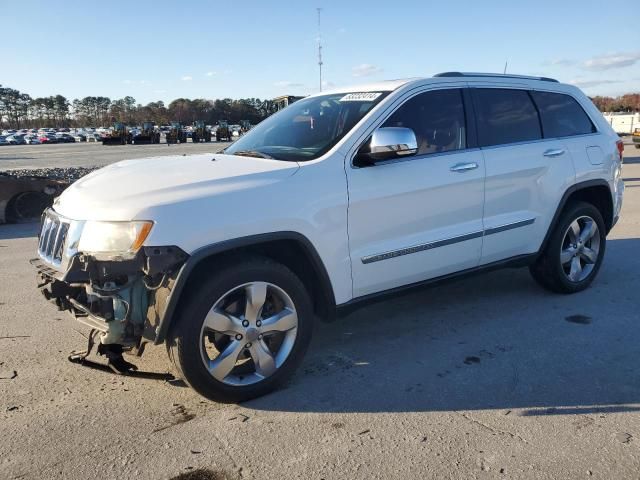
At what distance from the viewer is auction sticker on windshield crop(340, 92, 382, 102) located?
3991mm

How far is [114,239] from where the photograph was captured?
2.91m

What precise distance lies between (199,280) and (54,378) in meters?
1.33

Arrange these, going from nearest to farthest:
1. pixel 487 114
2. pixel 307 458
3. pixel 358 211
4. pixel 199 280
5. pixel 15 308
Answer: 1. pixel 307 458
2. pixel 199 280
3. pixel 358 211
4. pixel 487 114
5. pixel 15 308

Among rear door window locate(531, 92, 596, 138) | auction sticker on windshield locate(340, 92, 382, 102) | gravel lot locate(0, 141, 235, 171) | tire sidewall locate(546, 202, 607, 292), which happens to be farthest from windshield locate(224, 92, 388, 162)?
gravel lot locate(0, 141, 235, 171)

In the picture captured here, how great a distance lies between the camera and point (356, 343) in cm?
411

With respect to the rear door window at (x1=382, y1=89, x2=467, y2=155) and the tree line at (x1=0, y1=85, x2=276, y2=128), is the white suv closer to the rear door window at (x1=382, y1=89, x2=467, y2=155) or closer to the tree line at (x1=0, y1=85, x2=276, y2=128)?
the rear door window at (x1=382, y1=89, x2=467, y2=155)

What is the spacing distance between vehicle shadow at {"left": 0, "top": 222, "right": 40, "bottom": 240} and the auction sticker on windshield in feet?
20.9

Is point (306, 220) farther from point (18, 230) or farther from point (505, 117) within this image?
point (18, 230)

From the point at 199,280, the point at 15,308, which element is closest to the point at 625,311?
the point at 199,280

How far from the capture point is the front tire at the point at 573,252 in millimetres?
4895

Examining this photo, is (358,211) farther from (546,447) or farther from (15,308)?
(15,308)

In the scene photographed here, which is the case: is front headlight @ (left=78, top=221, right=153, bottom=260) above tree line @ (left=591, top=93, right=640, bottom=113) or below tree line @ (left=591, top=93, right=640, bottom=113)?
below

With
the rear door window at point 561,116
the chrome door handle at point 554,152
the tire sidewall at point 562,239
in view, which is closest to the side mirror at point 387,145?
the chrome door handle at point 554,152

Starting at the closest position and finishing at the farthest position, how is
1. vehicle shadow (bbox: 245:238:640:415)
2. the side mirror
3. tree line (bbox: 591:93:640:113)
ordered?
1. vehicle shadow (bbox: 245:238:640:415)
2. the side mirror
3. tree line (bbox: 591:93:640:113)
